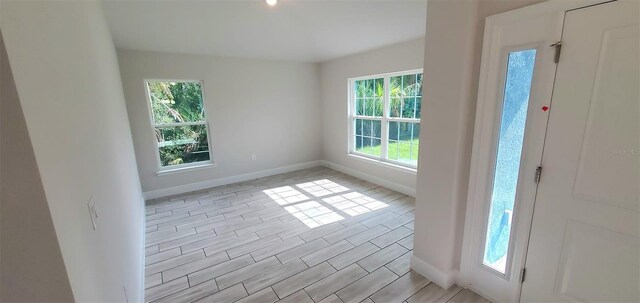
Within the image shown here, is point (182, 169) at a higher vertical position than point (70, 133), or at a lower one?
lower

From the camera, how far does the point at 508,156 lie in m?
1.69

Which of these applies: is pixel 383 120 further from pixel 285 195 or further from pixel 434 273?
pixel 434 273

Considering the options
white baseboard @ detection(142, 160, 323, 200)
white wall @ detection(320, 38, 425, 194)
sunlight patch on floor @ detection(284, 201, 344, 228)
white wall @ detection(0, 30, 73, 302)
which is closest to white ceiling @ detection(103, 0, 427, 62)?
white wall @ detection(320, 38, 425, 194)

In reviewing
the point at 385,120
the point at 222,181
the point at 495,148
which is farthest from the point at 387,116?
the point at 222,181

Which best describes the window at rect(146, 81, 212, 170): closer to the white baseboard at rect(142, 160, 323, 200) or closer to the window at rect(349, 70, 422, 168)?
the white baseboard at rect(142, 160, 323, 200)

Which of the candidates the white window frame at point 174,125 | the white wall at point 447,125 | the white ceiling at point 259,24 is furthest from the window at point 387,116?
the white window frame at point 174,125

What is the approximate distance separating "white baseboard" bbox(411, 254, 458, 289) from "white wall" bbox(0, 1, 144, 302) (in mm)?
2068

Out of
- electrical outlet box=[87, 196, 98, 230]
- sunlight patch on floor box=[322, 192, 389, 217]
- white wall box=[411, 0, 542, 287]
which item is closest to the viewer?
electrical outlet box=[87, 196, 98, 230]

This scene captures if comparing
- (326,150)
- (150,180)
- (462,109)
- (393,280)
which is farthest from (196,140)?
(462,109)

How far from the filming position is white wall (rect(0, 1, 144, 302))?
68 centimetres

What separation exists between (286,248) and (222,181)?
2.44 meters

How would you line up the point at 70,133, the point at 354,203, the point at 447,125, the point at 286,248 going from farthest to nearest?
the point at 354,203 → the point at 286,248 → the point at 447,125 → the point at 70,133

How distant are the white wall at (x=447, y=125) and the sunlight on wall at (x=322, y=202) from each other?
52.1 inches

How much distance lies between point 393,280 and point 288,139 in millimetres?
3575
